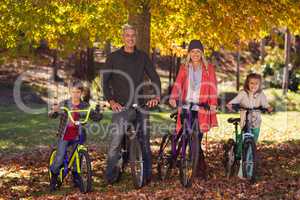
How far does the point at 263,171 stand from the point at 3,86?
25959 mm

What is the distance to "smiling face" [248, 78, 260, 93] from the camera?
860 cm

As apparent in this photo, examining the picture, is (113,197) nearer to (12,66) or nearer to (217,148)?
(217,148)

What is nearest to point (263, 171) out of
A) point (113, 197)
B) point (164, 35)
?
point (113, 197)

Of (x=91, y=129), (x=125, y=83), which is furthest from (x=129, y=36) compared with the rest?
(x=91, y=129)

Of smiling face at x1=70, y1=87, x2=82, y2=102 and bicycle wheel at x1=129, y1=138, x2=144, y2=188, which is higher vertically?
smiling face at x1=70, y1=87, x2=82, y2=102

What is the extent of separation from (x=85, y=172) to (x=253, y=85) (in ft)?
10.2

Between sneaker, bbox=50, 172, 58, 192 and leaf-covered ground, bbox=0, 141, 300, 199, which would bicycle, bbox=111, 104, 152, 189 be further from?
sneaker, bbox=50, 172, 58, 192

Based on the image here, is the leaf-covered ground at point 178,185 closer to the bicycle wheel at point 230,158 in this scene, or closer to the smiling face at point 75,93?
the bicycle wheel at point 230,158

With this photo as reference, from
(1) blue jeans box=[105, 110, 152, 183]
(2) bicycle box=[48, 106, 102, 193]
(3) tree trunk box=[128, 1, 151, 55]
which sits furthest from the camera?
(3) tree trunk box=[128, 1, 151, 55]

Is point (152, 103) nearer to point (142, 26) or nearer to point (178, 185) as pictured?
point (178, 185)

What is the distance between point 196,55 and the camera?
8.42 m

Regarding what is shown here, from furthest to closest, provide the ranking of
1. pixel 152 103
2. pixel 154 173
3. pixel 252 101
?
pixel 154 173, pixel 252 101, pixel 152 103

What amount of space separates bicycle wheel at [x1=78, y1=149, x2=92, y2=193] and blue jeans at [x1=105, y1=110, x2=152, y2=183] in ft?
2.23

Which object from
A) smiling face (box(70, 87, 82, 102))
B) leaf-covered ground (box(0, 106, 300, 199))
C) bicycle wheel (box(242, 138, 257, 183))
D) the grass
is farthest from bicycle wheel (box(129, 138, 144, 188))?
the grass
